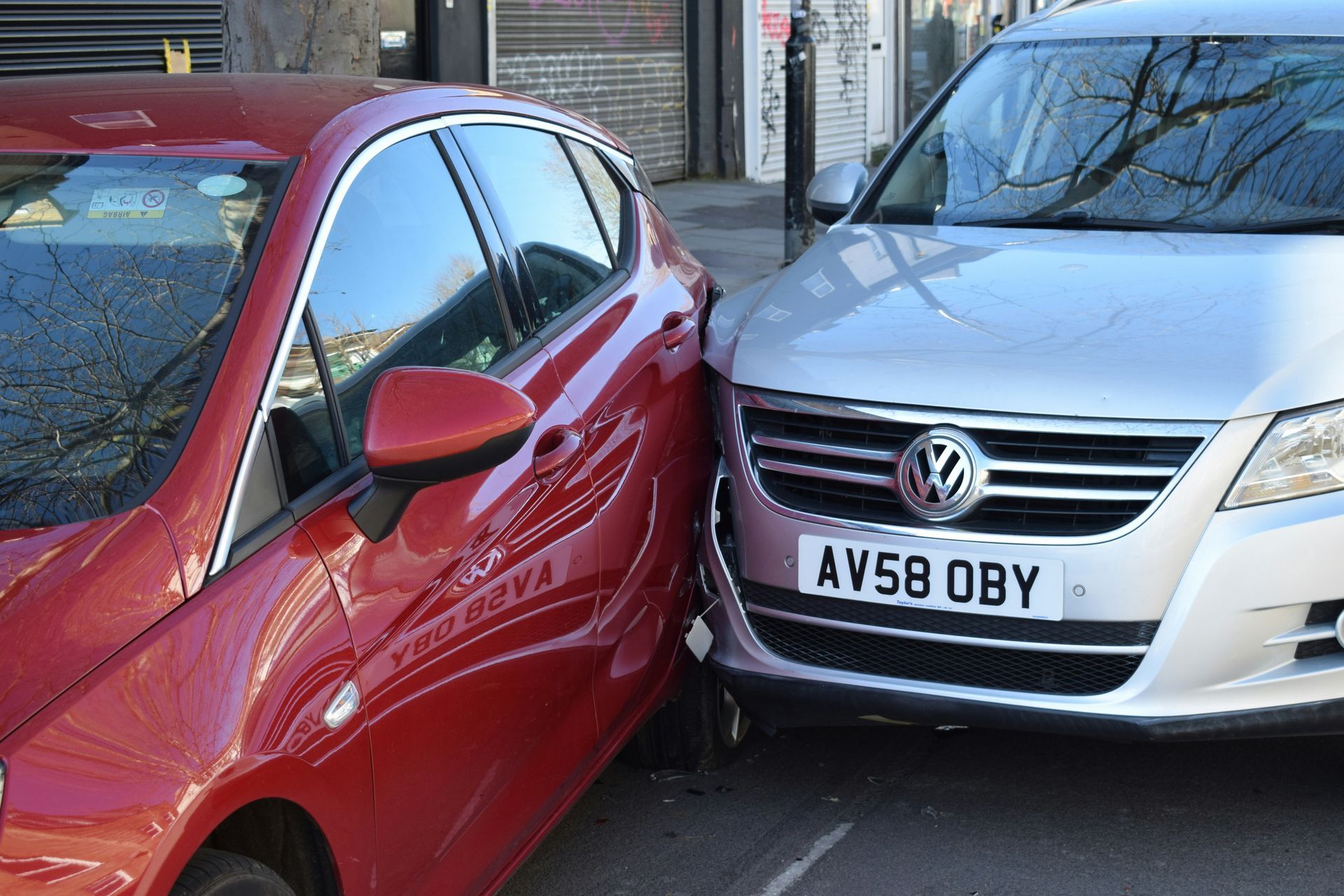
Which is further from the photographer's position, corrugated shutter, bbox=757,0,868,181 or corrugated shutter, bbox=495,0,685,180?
corrugated shutter, bbox=757,0,868,181

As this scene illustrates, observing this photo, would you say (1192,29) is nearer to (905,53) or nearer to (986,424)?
(986,424)

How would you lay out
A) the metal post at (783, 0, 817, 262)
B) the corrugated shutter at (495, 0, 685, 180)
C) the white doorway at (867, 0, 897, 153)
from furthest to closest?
the white doorway at (867, 0, 897, 153) < the corrugated shutter at (495, 0, 685, 180) < the metal post at (783, 0, 817, 262)

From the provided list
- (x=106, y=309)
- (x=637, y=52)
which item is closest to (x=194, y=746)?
(x=106, y=309)

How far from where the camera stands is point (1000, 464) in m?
3.26

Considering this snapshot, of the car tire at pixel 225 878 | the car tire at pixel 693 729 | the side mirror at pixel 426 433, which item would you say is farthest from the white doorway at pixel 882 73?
the car tire at pixel 225 878

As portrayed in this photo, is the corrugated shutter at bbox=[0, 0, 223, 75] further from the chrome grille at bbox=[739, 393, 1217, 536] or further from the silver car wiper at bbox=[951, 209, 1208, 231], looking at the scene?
the chrome grille at bbox=[739, 393, 1217, 536]

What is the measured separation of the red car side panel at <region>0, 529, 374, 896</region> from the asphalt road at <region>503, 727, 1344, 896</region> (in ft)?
4.40

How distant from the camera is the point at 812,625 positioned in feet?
11.6

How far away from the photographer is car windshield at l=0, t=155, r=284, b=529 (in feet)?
7.53

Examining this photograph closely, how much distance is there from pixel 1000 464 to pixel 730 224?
1198 centimetres

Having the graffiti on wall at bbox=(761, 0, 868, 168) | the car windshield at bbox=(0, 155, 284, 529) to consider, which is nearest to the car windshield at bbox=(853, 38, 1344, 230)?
the car windshield at bbox=(0, 155, 284, 529)

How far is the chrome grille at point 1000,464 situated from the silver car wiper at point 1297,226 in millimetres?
1242

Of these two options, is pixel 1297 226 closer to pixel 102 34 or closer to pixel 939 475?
pixel 939 475

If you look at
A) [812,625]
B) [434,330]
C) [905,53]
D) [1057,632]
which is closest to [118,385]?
[434,330]
